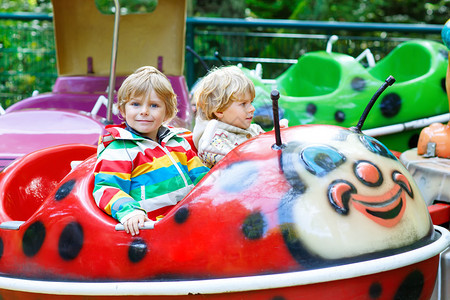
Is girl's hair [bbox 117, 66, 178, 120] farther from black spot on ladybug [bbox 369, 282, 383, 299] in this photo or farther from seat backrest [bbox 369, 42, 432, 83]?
seat backrest [bbox 369, 42, 432, 83]

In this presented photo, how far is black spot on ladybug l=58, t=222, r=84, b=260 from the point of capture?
1.83 meters

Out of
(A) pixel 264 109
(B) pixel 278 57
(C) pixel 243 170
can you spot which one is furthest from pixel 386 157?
(B) pixel 278 57

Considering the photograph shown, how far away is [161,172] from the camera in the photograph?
199 cm

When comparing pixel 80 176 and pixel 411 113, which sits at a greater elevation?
pixel 80 176

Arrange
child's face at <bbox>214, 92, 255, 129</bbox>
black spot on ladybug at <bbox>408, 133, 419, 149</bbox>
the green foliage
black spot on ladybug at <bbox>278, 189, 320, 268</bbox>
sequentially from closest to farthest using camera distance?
black spot on ladybug at <bbox>278, 189, 320, 268</bbox>
child's face at <bbox>214, 92, 255, 129</bbox>
black spot on ladybug at <bbox>408, 133, 419, 149</bbox>
the green foliage

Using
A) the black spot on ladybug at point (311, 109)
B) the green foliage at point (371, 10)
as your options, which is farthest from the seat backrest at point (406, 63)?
the green foliage at point (371, 10)

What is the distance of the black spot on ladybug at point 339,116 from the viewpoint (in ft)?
11.9

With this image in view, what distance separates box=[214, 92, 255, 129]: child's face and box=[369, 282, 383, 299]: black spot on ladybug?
2.33 ft

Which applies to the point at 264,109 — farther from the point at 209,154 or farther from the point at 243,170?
the point at 243,170

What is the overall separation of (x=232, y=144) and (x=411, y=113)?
181 centimetres

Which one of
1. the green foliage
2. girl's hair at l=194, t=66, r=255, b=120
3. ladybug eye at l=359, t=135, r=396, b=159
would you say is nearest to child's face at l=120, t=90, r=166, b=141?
girl's hair at l=194, t=66, r=255, b=120

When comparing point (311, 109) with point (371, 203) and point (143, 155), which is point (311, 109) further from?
point (371, 203)

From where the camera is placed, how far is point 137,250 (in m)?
1.77

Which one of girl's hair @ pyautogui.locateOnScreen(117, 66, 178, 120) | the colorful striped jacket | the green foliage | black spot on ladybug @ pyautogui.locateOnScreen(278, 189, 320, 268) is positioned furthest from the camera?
the green foliage
